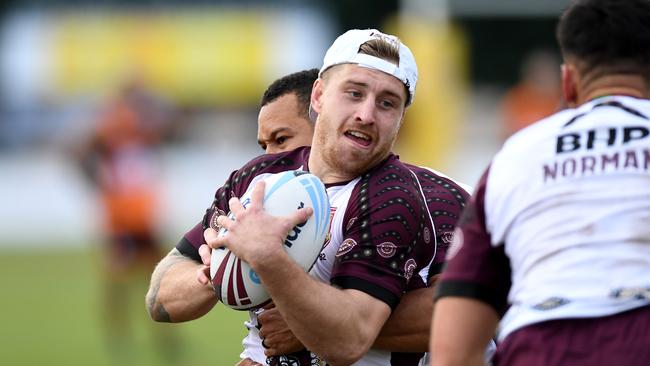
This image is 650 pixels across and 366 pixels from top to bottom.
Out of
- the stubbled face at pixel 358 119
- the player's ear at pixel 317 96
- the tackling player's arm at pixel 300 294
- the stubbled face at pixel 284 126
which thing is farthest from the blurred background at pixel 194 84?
the tackling player's arm at pixel 300 294

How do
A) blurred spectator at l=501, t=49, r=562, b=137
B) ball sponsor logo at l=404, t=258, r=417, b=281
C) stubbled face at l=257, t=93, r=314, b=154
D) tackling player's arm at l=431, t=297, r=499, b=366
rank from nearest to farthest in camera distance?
tackling player's arm at l=431, t=297, r=499, b=366, ball sponsor logo at l=404, t=258, r=417, b=281, stubbled face at l=257, t=93, r=314, b=154, blurred spectator at l=501, t=49, r=562, b=137

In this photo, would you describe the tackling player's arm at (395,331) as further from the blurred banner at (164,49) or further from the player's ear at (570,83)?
the blurred banner at (164,49)

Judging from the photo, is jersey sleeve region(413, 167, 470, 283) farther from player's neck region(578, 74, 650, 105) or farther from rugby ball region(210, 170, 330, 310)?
player's neck region(578, 74, 650, 105)

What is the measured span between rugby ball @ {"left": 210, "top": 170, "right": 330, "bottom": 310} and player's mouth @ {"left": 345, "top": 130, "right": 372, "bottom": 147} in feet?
1.13

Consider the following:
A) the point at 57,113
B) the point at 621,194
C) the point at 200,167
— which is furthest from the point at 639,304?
the point at 57,113

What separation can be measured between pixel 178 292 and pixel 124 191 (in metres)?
9.70

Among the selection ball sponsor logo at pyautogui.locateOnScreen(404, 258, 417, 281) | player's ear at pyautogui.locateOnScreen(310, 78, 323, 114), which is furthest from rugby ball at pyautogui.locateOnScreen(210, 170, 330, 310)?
player's ear at pyautogui.locateOnScreen(310, 78, 323, 114)

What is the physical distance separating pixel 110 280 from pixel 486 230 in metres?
10.9

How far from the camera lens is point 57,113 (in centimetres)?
2595

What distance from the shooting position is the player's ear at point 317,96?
4868 mm

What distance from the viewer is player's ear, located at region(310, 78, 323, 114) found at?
487 cm

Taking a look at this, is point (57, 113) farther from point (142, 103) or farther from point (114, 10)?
point (142, 103)

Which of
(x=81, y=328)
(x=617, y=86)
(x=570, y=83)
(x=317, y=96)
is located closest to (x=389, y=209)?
(x=317, y=96)

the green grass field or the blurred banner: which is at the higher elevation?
the blurred banner
